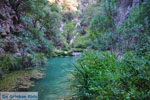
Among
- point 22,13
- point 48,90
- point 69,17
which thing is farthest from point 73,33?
point 48,90

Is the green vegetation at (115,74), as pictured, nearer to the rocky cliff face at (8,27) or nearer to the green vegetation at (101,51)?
the green vegetation at (101,51)

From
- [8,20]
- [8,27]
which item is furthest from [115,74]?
[8,20]

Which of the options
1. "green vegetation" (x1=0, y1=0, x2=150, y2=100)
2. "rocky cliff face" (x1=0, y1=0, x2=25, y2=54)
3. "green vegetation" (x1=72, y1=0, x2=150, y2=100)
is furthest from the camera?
"rocky cliff face" (x1=0, y1=0, x2=25, y2=54)

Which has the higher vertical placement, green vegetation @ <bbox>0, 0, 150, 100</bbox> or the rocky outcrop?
the rocky outcrop

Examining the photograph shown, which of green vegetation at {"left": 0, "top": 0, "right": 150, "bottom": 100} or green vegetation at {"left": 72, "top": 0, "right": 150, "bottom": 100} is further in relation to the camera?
green vegetation at {"left": 0, "top": 0, "right": 150, "bottom": 100}

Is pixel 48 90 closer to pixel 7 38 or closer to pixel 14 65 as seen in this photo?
pixel 14 65

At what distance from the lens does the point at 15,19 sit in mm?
8992

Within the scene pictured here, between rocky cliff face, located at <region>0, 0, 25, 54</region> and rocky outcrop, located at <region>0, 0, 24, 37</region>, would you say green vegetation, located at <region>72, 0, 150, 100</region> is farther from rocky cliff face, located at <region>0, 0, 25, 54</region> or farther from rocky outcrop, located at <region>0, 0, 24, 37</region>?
rocky outcrop, located at <region>0, 0, 24, 37</region>

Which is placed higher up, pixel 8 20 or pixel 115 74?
pixel 8 20

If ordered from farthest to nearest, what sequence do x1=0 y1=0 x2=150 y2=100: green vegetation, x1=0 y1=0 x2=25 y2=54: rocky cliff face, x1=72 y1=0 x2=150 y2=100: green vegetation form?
x1=0 y1=0 x2=25 y2=54: rocky cliff face < x1=0 y1=0 x2=150 y2=100: green vegetation < x1=72 y1=0 x2=150 y2=100: green vegetation

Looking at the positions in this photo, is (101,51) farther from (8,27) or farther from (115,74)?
(8,27)

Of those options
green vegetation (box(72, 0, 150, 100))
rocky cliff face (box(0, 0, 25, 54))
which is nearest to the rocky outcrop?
rocky cliff face (box(0, 0, 25, 54))

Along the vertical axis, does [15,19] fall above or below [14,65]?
above

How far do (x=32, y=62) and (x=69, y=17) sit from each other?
25082 millimetres
